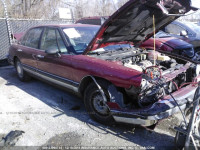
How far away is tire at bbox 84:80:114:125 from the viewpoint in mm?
3105

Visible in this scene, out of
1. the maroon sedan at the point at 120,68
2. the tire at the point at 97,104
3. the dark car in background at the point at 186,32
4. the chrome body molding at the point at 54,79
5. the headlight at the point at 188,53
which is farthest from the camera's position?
the dark car in background at the point at 186,32

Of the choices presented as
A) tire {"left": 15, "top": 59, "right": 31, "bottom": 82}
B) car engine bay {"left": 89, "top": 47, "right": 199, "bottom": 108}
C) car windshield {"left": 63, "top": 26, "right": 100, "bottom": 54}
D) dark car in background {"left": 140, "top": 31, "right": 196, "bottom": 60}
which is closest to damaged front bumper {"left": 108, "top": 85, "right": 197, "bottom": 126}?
car engine bay {"left": 89, "top": 47, "right": 199, "bottom": 108}

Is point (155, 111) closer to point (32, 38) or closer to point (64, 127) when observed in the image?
point (64, 127)

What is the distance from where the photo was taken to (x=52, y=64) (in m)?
3.99

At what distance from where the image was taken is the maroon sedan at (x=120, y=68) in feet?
8.95

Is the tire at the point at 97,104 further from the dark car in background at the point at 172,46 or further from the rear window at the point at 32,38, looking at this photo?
the dark car in background at the point at 172,46

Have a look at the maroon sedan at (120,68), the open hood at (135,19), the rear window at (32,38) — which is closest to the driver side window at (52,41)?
the maroon sedan at (120,68)

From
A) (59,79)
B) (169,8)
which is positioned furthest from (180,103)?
(59,79)

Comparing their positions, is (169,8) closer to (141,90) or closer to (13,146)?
(141,90)

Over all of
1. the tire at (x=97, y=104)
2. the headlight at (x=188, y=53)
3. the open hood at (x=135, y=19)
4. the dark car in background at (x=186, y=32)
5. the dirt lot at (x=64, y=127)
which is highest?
the open hood at (x=135, y=19)

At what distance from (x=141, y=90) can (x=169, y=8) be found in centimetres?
150

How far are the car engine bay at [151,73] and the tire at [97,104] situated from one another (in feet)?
1.17

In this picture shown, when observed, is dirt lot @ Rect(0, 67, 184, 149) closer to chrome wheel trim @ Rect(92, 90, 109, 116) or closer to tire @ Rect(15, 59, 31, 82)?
chrome wheel trim @ Rect(92, 90, 109, 116)

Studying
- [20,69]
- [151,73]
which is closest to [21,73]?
[20,69]
